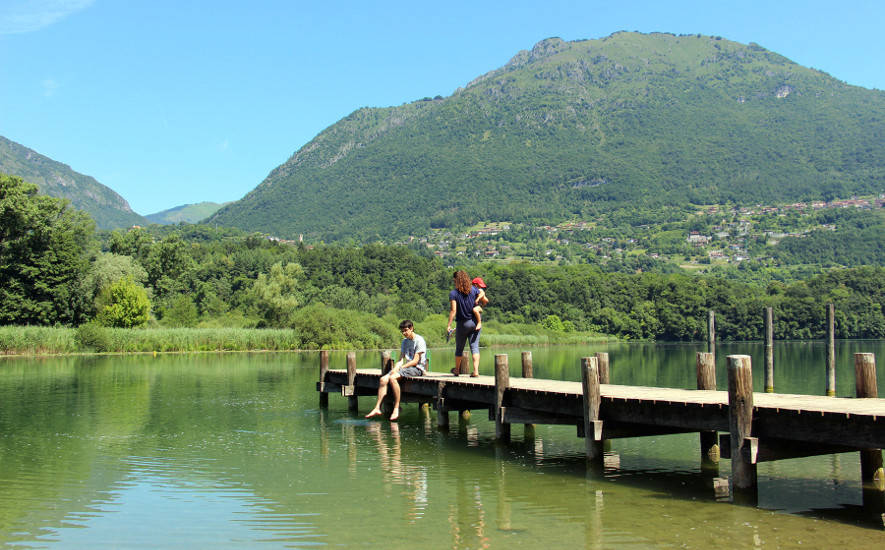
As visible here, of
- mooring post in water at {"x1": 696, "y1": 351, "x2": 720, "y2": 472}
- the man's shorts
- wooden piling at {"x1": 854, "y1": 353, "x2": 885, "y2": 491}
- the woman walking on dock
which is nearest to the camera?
wooden piling at {"x1": 854, "y1": 353, "x2": 885, "y2": 491}

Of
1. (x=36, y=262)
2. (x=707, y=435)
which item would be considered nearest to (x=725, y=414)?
(x=707, y=435)

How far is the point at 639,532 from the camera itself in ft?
32.4

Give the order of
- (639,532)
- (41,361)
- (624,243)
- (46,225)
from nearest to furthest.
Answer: (639,532), (41,361), (46,225), (624,243)

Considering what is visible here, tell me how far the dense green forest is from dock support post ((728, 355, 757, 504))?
53.2 m

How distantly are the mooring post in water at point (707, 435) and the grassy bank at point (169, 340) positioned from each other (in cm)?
4507

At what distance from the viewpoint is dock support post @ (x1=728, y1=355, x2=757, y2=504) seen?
36.2ft

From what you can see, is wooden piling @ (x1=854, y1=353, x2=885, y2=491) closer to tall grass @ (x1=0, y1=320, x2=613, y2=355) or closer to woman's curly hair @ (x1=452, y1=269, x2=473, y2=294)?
woman's curly hair @ (x1=452, y1=269, x2=473, y2=294)

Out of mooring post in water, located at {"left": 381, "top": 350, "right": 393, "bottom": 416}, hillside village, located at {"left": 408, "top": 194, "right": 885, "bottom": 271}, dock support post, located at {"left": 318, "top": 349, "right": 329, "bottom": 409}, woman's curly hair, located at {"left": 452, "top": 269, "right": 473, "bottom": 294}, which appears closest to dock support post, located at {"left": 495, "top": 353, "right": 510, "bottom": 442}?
Answer: woman's curly hair, located at {"left": 452, "top": 269, "right": 473, "bottom": 294}

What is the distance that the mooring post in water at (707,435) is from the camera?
14555 mm

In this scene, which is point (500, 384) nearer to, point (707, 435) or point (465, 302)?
point (465, 302)

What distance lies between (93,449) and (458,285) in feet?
24.8

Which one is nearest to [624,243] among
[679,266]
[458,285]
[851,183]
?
[679,266]

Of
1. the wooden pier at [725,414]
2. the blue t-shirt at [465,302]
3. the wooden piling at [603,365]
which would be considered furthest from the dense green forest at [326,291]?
the wooden pier at [725,414]

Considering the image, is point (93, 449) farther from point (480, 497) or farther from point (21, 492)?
point (480, 497)
